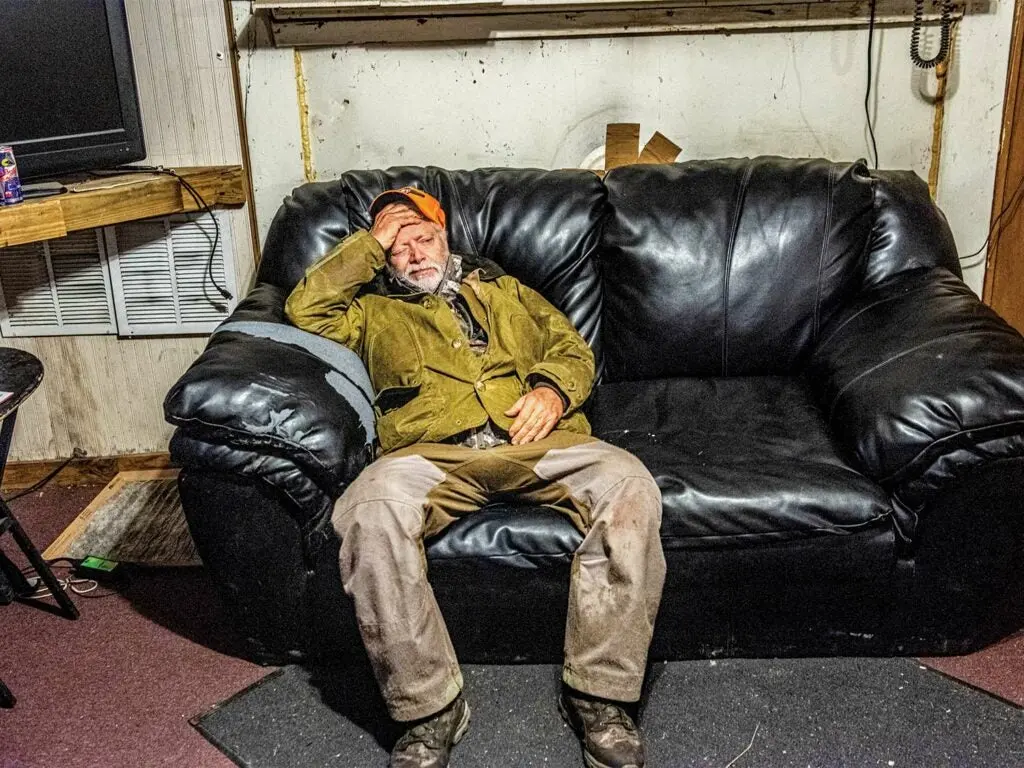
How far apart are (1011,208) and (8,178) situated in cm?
256

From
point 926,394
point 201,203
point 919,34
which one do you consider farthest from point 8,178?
point 919,34

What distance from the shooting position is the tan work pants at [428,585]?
63.7 inches

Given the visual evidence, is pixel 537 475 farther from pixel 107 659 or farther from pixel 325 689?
pixel 107 659

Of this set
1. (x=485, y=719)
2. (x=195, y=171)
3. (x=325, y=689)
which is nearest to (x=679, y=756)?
(x=485, y=719)

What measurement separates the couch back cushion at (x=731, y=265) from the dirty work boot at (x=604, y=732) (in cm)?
90

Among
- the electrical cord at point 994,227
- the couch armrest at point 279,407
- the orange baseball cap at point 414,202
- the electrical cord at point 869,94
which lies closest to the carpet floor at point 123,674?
the couch armrest at point 279,407

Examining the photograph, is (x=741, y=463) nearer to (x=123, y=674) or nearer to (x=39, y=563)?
(x=123, y=674)

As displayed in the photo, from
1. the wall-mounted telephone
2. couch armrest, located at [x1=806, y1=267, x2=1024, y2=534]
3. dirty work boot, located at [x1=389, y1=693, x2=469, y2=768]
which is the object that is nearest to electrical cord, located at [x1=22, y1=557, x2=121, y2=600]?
dirty work boot, located at [x1=389, y1=693, x2=469, y2=768]

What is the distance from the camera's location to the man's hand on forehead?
2086 millimetres

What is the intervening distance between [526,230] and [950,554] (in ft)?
3.94

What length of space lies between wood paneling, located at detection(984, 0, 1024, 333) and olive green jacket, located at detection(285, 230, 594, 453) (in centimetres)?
137

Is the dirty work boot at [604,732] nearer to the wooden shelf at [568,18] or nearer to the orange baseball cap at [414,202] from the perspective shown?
the orange baseball cap at [414,202]

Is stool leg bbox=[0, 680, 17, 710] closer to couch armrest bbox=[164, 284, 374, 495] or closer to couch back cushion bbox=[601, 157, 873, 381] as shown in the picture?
couch armrest bbox=[164, 284, 374, 495]

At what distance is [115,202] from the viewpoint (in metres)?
2.28
